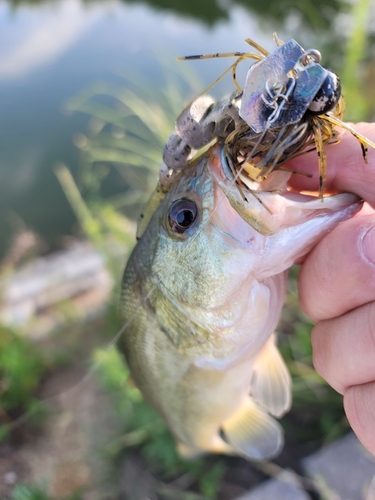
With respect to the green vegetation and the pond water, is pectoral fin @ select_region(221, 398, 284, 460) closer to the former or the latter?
the green vegetation

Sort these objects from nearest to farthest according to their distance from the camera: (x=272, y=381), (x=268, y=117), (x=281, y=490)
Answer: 1. (x=268, y=117)
2. (x=272, y=381)
3. (x=281, y=490)

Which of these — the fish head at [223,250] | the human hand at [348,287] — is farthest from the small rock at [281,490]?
the fish head at [223,250]

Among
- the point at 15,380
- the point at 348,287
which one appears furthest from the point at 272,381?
the point at 15,380

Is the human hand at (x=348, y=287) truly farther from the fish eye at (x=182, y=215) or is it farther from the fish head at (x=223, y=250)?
the fish eye at (x=182, y=215)

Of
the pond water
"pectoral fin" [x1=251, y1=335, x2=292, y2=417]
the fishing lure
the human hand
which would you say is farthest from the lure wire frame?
the pond water

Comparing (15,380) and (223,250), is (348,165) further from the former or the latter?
(15,380)

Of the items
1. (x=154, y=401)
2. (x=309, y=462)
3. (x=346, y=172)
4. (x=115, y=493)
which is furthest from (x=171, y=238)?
(x=115, y=493)
